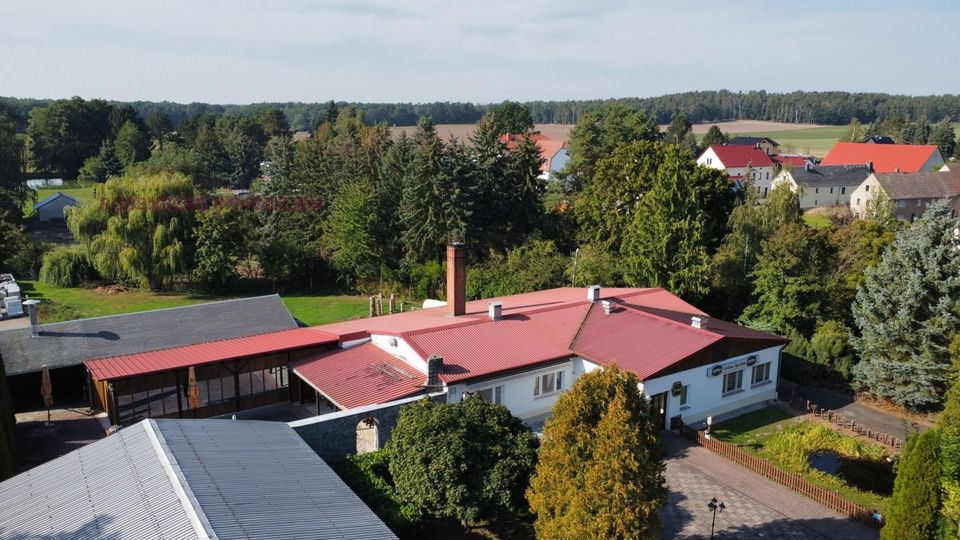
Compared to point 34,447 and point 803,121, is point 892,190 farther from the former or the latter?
point 803,121

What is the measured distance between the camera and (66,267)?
46.1 m

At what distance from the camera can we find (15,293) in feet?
A: 101

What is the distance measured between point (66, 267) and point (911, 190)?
70.2 meters

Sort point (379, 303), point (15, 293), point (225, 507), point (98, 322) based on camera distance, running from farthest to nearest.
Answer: point (379, 303) < point (15, 293) < point (98, 322) < point (225, 507)

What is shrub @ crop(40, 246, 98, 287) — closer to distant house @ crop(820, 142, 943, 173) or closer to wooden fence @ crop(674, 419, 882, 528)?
wooden fence @ crop(674, 419, 882, 528)

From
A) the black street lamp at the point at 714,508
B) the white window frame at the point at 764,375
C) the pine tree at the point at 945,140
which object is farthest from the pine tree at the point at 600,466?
the pine tree at the point at 945,140

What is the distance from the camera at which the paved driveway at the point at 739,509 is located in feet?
56.8

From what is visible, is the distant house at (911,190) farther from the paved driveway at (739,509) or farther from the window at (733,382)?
the paved driveway at (739,509)

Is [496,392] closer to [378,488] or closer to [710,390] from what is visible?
[378,488]

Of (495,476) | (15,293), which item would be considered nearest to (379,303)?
(15,293)

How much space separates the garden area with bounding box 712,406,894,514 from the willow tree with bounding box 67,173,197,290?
35.1m

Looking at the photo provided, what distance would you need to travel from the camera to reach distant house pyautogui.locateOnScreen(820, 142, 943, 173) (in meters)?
79.4

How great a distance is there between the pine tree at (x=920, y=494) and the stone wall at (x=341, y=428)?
12.1 metres

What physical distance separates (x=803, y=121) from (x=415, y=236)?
173603 millimetres
